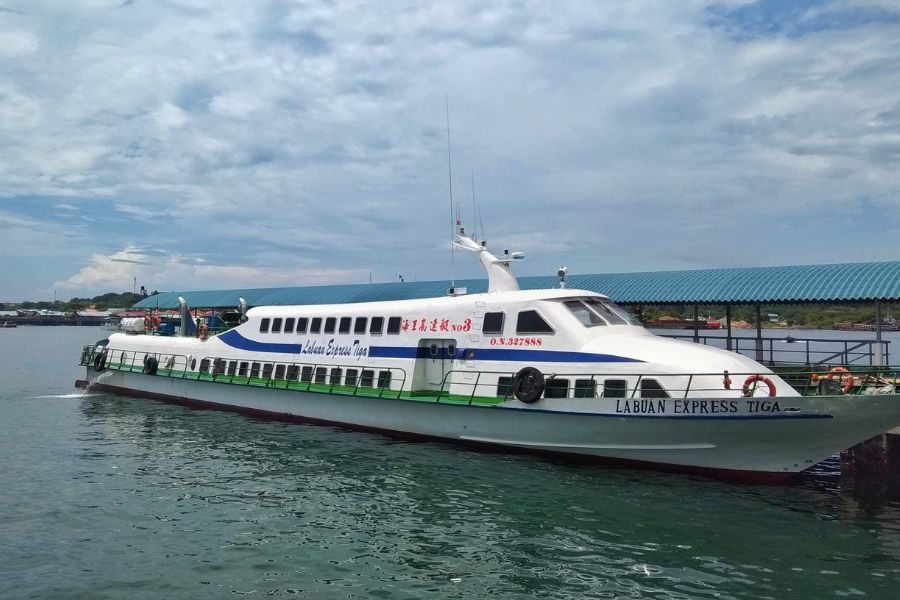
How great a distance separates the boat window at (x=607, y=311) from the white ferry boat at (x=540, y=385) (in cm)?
5

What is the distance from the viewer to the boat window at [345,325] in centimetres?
2219

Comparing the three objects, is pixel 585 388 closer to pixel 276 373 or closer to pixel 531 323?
pixel 531 323

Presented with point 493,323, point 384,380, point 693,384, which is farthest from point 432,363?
point 693,384

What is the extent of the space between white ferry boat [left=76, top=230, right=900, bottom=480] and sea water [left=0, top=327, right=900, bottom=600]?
0.76m

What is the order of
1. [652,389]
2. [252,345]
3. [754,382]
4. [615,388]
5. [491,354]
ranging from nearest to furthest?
[754,382] → [652,389] → [615,388] → [491,354] → [252,345]

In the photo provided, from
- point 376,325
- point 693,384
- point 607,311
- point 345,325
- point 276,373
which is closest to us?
point 693,384

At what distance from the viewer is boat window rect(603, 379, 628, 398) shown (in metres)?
15.4

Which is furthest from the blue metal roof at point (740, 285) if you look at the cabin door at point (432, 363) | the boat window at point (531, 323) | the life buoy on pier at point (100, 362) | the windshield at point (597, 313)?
the life buoy on pier at point (100, 362)

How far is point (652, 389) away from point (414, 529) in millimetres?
6624

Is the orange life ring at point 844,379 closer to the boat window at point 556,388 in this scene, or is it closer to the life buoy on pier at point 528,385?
the boat window at point 556,388

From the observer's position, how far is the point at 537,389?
16.2 m

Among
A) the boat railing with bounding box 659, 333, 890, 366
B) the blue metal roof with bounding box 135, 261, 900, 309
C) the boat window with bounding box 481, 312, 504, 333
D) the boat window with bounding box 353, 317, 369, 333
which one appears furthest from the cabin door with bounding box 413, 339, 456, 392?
the blue metal roof with bounding box 135, 261, 900, 309

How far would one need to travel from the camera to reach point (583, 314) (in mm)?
17578

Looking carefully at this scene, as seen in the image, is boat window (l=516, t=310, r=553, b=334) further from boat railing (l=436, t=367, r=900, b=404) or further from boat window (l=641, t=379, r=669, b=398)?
boat window (l=641, t=379, r=669, b=398)
